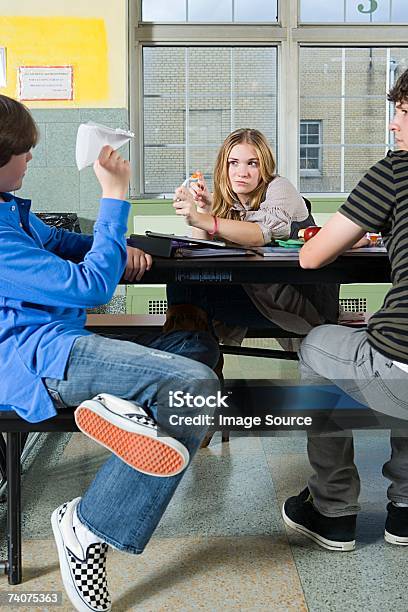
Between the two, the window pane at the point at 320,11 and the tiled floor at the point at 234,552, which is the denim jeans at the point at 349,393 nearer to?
the tiled floor at the point at 234,552

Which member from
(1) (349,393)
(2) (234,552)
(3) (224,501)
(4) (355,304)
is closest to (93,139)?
(1) (349,393)

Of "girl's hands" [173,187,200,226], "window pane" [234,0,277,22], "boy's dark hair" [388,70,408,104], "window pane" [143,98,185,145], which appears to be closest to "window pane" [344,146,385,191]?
"window pane" [234,0,277,22]

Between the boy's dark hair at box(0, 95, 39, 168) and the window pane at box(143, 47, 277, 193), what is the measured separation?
361 centimetres

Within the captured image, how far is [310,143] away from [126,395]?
A: 392 cm

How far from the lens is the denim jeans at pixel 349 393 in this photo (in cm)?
178

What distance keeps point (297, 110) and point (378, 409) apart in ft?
12.0

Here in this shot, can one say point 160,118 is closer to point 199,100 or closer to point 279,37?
point 199,100

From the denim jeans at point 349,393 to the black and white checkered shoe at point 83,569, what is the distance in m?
0.60

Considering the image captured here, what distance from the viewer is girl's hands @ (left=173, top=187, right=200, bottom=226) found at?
215cm

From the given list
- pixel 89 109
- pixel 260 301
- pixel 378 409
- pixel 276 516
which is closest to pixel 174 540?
pixel 276 516

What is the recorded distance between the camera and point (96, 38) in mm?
4914

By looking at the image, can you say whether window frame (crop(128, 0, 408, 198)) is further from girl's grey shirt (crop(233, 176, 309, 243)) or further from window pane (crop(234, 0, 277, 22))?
girl's grey shirt (crop(233, 176, 309, 243))

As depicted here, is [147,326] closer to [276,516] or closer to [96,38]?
[276,516]

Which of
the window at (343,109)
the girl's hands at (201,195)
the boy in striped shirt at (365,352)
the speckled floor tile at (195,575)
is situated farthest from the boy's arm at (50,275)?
the window at (343,109)
